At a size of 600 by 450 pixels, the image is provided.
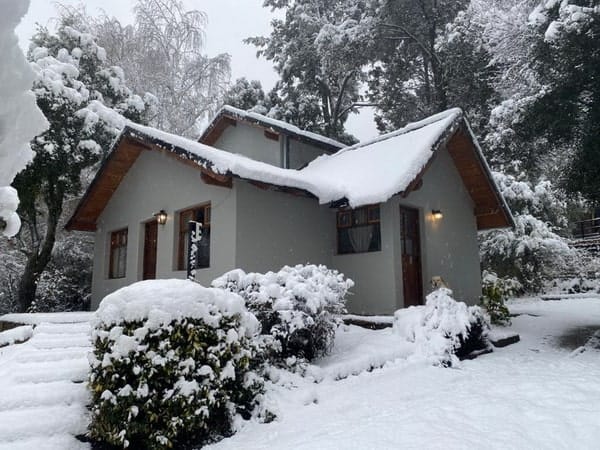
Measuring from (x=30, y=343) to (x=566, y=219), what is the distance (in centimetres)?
1663

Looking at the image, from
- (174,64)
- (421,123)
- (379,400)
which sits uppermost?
(174,64)

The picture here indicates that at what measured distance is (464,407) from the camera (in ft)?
Result: 13.0

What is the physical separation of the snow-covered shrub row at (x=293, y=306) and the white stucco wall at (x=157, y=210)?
2.44 meters

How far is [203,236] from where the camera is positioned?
8711 mm

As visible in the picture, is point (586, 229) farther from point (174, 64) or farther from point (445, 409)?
point (445, 409)

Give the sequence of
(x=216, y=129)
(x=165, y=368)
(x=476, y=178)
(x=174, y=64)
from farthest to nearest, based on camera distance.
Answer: (x=174, y=64) < (x=216, y=129) < (x=476, y=178) < (x=165, y=368)

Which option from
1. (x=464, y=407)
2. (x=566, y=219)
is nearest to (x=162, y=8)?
(x=566, y=219)

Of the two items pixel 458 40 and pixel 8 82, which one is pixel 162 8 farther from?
pixel 8 82

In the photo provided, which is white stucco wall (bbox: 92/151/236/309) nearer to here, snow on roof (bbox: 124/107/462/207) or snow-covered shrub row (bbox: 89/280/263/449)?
snow on roof (bbox: 124/107/462/207)

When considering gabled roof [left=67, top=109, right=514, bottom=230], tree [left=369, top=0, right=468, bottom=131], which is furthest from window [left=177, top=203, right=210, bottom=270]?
tree [left=369, top=0, right=468, bottom=131]

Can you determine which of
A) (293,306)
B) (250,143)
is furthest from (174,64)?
(293,306)

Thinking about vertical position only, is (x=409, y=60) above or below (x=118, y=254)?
above

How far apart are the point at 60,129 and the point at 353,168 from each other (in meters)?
7.41

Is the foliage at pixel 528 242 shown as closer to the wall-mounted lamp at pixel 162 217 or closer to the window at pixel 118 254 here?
the wall-mounted lamp at pixel 162 217
